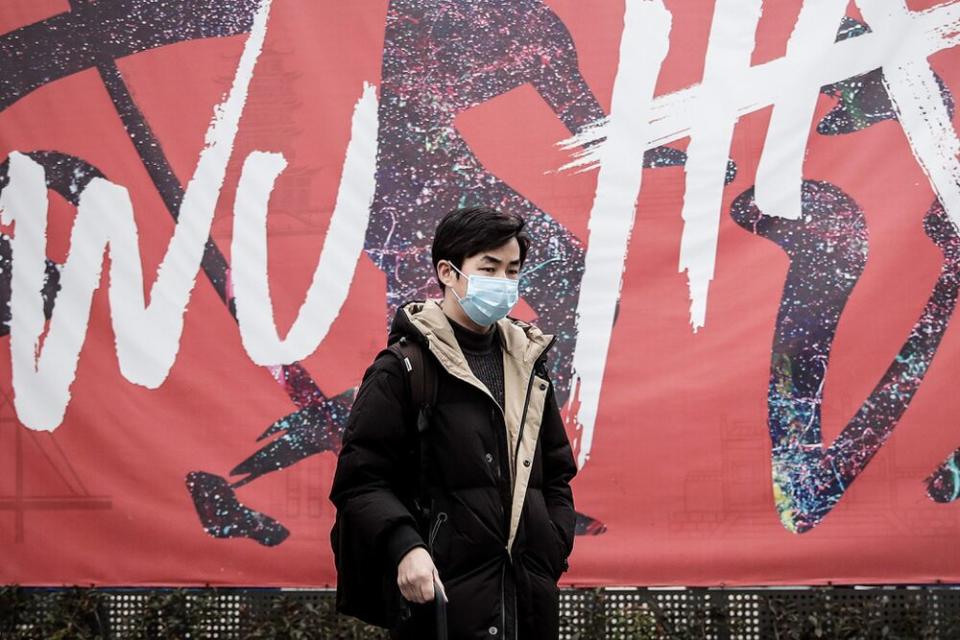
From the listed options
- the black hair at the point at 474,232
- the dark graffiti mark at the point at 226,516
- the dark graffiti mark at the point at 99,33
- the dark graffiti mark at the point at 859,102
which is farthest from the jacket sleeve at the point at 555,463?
the dark graffiti mark at the point at 99,33

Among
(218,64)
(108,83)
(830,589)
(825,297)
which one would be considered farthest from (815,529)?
(108,83)

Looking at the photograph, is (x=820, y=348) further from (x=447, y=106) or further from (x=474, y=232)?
(x=474, y=232)

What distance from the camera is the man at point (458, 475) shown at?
2061mm

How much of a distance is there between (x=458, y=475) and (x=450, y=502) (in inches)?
2.1

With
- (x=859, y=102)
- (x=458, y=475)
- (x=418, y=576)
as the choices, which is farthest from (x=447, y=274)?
(x=859, y=102)

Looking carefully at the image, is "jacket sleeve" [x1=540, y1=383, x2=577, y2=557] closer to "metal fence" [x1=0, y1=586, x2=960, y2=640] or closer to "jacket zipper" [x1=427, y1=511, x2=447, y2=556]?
"jacket zipper" [x1=427, y1=511, x2=447, y2=556]

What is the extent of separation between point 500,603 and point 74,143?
→ 283 centimetres

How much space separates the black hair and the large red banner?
1.63 meters

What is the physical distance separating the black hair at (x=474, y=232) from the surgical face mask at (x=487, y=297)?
0.19ft

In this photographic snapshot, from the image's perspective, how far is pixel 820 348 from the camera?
3.74 metres

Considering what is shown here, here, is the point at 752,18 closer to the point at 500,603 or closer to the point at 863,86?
the point at 863,86

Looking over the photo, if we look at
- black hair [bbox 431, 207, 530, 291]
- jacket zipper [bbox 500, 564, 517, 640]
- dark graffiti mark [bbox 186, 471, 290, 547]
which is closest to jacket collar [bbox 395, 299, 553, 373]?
black hair [bbox 431, 207, 530, 291]

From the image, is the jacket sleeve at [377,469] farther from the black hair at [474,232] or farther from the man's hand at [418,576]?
the black hair at [474,232]

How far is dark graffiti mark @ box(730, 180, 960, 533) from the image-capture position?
370cm
